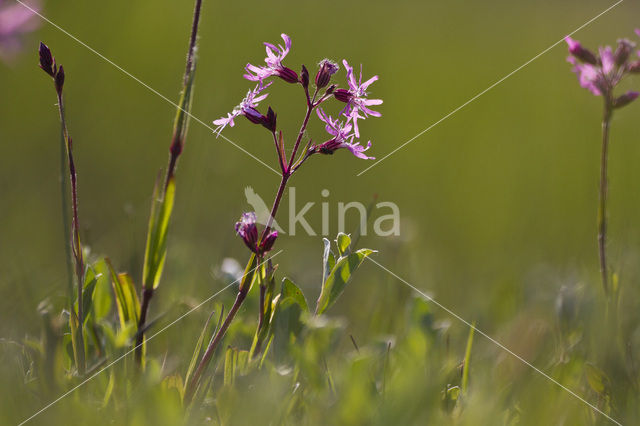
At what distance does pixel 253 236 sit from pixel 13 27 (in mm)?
652

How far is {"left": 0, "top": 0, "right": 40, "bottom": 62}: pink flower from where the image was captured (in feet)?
3.02

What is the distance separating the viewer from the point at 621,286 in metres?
1.71

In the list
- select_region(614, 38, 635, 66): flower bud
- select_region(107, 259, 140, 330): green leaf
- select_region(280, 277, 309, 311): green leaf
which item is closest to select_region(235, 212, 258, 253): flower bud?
select_region(280, 277, 309, 311): green leaf

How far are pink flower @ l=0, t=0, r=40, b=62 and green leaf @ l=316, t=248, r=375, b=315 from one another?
2.67 feet

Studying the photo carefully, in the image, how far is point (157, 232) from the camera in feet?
4.44

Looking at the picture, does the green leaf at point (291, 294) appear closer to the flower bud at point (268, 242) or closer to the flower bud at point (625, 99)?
the flower bud at point (268, 242)

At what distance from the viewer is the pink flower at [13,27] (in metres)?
0.92

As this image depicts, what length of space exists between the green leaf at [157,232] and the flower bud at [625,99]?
1281 mm

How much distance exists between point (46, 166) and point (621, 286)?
2615mm

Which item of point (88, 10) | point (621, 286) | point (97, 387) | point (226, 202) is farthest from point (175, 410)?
point (88, 10)

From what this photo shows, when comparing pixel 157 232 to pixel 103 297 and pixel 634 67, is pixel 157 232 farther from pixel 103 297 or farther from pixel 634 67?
pixel 634 67

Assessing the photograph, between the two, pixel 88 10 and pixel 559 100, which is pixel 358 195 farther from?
pixel 88 10

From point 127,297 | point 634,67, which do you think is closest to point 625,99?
point 634,67

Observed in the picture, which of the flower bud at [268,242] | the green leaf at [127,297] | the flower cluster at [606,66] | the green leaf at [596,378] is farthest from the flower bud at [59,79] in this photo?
the flower cluster at [606,66]
